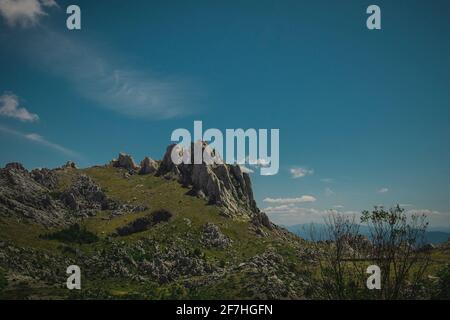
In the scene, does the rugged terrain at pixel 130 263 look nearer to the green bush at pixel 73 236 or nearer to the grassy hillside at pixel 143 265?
the grassy hillside at pixel 143 265

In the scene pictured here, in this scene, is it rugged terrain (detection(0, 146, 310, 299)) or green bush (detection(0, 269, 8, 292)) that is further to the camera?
green bush (detection(0, 269, 8, 292))

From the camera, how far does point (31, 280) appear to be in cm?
12462

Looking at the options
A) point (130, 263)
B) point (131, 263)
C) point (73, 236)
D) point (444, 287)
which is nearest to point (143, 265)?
point (131, 263)

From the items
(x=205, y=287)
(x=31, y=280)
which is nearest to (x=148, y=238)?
(x=31, y=280)

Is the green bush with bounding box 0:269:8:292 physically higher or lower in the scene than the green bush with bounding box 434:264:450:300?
lower

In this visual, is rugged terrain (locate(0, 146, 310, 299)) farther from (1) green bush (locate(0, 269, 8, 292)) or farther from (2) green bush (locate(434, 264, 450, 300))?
(2) green bush (locate(434, 264, 450, 300))

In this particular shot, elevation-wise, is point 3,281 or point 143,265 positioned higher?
point 3,281

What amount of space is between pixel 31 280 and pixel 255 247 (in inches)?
4310

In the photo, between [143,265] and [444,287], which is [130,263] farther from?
[444,287]

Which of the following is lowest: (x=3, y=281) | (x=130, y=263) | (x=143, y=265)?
(x=143, y=265)

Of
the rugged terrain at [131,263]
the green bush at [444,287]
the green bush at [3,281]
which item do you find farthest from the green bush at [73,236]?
the green bush at [444,287]

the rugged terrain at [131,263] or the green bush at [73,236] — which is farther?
the green bush at [73,236]

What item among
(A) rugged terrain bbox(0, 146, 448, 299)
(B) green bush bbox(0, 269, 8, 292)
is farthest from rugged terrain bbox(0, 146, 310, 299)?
(B) green bush bbox(0, 269, 8, 292)
